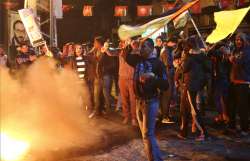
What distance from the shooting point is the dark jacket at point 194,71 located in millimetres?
8562

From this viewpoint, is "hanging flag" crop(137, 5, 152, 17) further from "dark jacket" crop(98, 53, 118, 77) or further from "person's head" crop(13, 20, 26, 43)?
"dark jacket" crop(98, 53, 118, 77)

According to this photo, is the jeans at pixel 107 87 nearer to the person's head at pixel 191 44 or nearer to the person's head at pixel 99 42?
the person's head at pixel 99 42

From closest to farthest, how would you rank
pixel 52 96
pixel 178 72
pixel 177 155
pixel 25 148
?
pixel 177 155, pixel 25 148, pixel 178 72, pixel 52 96

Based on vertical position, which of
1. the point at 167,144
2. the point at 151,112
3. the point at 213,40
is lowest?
the point at 167,144

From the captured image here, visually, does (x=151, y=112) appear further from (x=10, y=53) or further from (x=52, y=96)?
(x=10, y=53)

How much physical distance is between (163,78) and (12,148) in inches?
134

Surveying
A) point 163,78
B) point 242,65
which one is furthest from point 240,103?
point 163,78

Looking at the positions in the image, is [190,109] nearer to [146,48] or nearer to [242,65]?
[242,65]

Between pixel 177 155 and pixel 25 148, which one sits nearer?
pixel 177 155

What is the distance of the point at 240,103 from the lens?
30.7 feet

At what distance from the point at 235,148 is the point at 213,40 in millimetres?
2587

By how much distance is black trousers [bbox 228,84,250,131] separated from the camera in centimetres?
930

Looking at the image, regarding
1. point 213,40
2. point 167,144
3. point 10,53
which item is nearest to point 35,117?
point 167,144

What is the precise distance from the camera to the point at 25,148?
27.3ft
